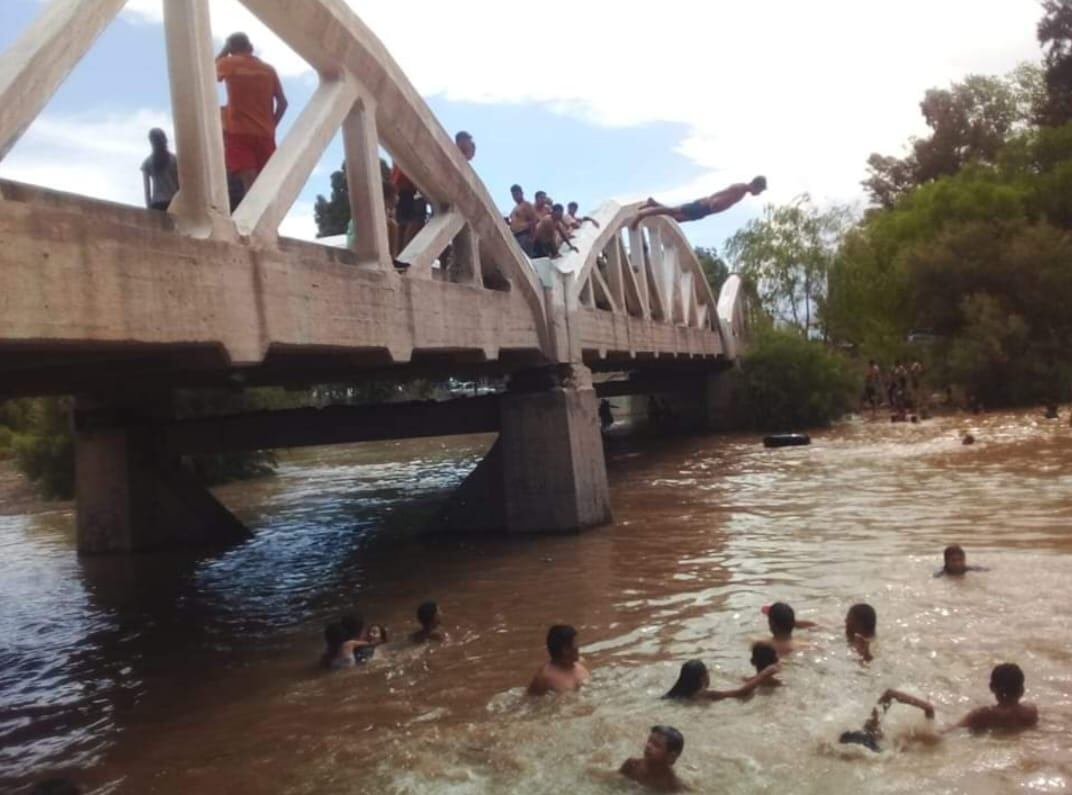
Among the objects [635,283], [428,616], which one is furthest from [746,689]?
[635,283]

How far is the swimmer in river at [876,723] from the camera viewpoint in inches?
238

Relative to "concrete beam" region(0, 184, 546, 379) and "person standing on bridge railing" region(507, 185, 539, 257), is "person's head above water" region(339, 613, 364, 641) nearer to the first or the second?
"concrete beam" region(0, 184, 546, 379)

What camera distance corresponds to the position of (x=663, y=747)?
18.9 feet

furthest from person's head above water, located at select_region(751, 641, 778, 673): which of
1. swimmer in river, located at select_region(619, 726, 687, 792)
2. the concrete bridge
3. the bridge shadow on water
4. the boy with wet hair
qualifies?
the concrete bridge

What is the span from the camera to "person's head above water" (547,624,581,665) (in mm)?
7590

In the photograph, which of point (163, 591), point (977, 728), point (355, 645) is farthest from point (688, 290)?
point (977, 728)

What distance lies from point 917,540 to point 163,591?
8814mm

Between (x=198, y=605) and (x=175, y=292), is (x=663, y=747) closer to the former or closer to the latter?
(x=175, y=292)

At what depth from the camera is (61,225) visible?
5.95 meters

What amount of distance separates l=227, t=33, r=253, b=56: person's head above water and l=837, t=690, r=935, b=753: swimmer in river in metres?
6.73

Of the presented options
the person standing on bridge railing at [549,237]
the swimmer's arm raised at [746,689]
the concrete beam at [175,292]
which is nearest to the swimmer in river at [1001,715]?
the swimmer's arm raised at [746,689]

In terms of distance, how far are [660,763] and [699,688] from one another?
55.4 inches

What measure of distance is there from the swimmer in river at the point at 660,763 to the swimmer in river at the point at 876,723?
1.00 m

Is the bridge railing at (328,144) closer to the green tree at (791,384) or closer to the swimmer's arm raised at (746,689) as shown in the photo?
the swimmer's arm raised at (746,689)
